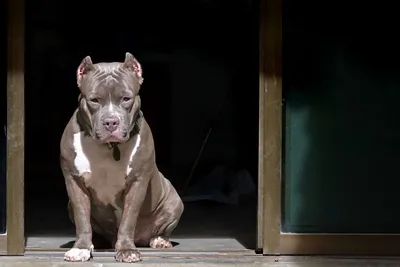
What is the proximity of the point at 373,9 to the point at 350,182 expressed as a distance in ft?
3.22

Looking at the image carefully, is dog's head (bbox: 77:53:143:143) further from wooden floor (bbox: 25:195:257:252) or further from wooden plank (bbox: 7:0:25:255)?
wooden floor (bbox: 25:195:257:252)

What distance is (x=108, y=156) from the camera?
15.5ft

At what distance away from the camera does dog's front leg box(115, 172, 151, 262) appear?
475 centimetres

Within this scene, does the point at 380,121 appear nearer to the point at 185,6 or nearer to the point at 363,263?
the point at 363,263

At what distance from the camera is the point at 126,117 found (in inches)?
179

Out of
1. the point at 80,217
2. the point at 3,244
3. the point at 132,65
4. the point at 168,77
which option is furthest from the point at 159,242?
the point at 168,77

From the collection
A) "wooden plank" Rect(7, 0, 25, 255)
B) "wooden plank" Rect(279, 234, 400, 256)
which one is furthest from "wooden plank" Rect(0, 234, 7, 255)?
"wooden plank" Rect(279, 234, 400, 256)

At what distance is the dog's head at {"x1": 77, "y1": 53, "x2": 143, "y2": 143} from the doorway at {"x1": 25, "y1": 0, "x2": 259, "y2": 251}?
3270mm

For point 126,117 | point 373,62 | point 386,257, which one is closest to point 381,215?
point 386,257

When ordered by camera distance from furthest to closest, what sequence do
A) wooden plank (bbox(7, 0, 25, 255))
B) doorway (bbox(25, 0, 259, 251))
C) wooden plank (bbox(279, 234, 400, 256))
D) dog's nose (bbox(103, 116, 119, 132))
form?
doorway (bbox(25, 0, 259, 251)) < wooden plank (bbox(279, 234, 400, 256)) < wooden plank (bbox(7, 0, 25, 255)) < dog's nose (bbox(103, 116, 119, 132))

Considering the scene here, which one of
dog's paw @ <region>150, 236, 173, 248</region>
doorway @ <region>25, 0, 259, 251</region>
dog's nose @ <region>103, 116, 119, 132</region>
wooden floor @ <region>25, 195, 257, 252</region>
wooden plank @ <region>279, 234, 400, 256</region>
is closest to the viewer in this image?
dog's nose @ <region>103, 116, 119, 132</region>

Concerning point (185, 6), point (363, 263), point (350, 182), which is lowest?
point (363, 263)

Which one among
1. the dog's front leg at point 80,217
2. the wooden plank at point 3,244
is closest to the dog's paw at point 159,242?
the dog's front leg at point 80,217

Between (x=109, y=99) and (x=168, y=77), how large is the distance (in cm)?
375
